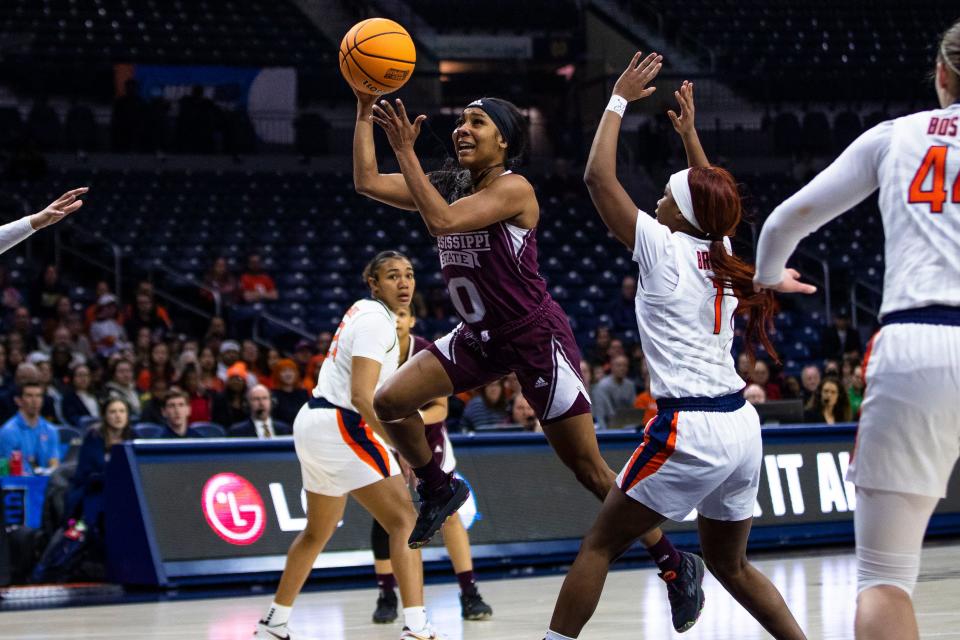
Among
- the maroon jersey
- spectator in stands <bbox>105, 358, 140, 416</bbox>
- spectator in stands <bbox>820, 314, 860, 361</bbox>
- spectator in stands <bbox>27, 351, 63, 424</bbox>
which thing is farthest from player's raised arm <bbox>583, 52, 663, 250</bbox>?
spectator in stands <bbox>820, 314, 860, 361</bbox>

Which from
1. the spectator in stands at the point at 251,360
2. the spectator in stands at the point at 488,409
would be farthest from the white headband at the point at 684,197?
the spectator in stands at the point at 251,360

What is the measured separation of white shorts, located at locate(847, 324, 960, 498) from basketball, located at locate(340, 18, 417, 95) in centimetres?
322

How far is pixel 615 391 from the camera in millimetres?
14570

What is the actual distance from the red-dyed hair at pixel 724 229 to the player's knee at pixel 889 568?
1.45 m

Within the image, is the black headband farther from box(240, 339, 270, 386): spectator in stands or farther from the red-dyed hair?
box(240, 339, 270, 386): spectator in stands

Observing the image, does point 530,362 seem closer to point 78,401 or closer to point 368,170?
point 368,170

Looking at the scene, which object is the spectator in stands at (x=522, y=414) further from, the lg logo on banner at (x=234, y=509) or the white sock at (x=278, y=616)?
the white sock at (x=278, y=616)

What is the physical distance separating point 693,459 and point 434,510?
155cm

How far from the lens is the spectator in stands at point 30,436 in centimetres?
1112

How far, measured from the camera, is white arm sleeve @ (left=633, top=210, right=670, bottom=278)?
4.86 meters

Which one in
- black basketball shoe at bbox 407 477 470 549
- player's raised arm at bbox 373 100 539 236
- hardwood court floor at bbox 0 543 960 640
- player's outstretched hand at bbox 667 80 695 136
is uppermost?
player's outstretched hand at bbox 667 80 695 136

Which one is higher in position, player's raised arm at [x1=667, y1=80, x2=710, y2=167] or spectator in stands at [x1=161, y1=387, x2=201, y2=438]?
player's raised arm at [x1=667, y1=80, x2=710, y2=167]

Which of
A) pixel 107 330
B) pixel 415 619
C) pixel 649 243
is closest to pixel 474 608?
pixel 415 619

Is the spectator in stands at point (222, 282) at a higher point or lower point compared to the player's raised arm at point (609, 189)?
lower
